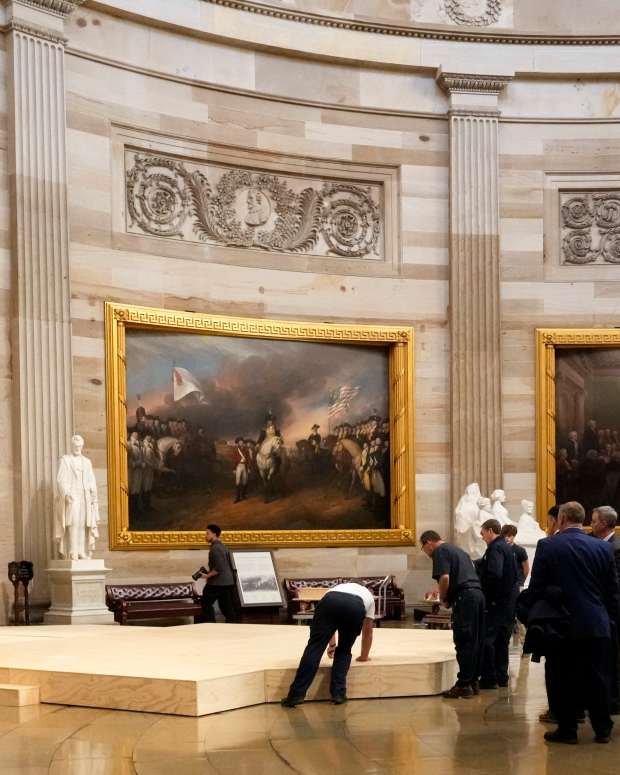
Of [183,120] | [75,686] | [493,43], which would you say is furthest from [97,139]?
[75,686]

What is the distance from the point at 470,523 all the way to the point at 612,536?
11.9 meters

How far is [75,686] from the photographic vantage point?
468 inches

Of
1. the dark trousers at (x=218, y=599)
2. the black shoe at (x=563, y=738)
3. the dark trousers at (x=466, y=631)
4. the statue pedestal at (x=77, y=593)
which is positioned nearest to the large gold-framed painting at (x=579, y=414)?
the dark trousers at (x=218, y=599)

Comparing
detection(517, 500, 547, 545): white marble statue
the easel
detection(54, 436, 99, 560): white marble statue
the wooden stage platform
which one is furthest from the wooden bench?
detection(517, 500, 547, 545): white marble statue

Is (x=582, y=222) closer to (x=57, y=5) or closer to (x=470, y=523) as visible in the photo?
(x=470, y=523)

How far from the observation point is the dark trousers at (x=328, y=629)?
11.6m

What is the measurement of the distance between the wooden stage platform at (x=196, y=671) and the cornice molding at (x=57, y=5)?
35.2 feet

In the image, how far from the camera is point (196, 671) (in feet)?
39.0

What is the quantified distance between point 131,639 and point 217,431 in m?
7.99

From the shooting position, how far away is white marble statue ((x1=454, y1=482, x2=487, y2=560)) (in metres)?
22.7

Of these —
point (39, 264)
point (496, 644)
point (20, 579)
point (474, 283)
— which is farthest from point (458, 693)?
point (474, 283)

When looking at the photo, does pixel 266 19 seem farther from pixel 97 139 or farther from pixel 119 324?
pixel 119 324

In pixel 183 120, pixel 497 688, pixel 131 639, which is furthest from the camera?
pixel 183 120

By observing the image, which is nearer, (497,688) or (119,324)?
(497,688)
